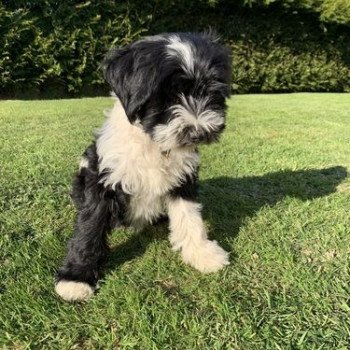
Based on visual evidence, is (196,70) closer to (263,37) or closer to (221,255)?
(221,255)

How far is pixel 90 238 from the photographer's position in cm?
306

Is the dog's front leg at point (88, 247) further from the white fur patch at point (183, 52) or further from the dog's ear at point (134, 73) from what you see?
the white fur patch at point (183, 52)

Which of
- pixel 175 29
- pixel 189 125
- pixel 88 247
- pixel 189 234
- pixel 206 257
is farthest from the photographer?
pixel 175 29

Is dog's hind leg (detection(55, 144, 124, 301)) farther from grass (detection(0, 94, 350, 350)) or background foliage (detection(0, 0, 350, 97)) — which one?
background foliage (detection(0, 0, 350, 97))

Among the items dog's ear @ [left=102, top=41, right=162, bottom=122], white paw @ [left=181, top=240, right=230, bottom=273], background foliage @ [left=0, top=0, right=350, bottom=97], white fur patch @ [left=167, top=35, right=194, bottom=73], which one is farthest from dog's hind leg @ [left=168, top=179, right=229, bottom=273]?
background foliage @ [left=0, top=0, right=350, bottom=97]

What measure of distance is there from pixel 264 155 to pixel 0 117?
204 inches

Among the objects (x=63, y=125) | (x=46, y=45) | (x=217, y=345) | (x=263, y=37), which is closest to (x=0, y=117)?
(x=63, y=125)

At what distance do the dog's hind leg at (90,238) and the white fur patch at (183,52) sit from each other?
0.95 metres

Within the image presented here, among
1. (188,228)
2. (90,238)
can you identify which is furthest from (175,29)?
(90,238)

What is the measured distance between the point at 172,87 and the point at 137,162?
0.59 metres

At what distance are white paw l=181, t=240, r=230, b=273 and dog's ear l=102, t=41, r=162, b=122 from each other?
3.28ft

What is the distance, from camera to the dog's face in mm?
2773

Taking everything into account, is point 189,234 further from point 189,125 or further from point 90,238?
point 189,125

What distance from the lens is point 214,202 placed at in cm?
450
